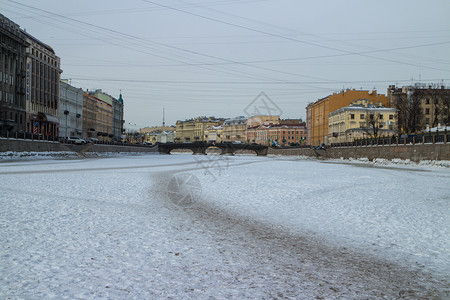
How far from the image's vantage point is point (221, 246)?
8.30 meters

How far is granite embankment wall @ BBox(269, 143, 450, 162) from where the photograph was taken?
4347 cm

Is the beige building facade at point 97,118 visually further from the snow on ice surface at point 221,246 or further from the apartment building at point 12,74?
the snow on ice surface at point 221,246

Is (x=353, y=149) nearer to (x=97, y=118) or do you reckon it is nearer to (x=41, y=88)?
(x=41, y=88)

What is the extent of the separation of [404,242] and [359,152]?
60757mm

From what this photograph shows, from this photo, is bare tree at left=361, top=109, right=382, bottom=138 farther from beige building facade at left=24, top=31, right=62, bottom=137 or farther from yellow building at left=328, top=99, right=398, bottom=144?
beige building facade at left=24, top=31, right=62, bottom=137

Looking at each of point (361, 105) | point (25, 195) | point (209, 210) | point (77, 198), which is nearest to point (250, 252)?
point (209, 210)

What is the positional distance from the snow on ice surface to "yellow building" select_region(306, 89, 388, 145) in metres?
110

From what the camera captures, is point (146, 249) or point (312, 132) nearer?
point (146, 249)

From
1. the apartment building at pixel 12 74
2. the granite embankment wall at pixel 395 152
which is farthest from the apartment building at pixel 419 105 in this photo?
the apartment building at pixel 12 74

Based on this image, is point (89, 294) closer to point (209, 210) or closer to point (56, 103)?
point (209, 210)

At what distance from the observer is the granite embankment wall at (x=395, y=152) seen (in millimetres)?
43469

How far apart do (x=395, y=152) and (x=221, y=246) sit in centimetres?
5023

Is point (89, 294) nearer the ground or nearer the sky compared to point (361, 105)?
nearer the ground

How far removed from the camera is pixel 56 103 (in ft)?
290
